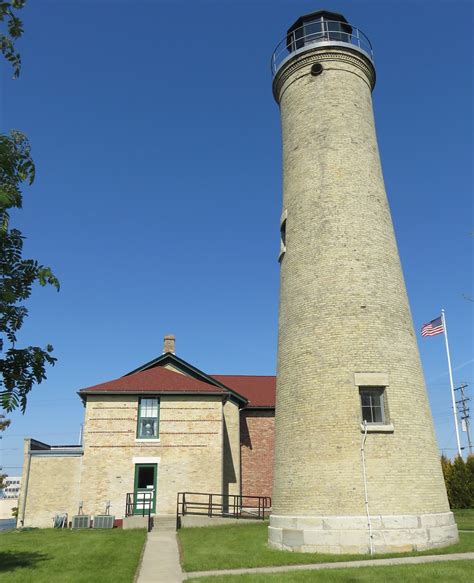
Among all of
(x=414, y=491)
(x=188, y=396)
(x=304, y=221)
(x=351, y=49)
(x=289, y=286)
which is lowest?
(x=414, y=491)

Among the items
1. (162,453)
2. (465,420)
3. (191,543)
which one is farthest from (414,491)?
(465,420)

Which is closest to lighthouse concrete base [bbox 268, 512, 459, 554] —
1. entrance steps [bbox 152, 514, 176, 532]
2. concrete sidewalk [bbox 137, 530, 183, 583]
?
concrete sidewalk [bbox 137, 530, 183, 583]

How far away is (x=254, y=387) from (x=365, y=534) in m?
19.3

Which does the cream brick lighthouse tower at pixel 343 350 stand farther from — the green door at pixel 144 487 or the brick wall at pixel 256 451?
the brick wall at pixel 256 451

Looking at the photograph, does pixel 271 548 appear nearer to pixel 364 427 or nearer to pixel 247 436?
pixel 364 427

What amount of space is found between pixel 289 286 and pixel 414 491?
672cm

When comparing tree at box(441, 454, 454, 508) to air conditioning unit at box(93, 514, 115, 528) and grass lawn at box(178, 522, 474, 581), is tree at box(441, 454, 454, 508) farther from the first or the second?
air conditioning unit at box(93, 514, 115, 528)

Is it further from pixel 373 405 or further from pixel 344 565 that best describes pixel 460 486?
pixel 344 565

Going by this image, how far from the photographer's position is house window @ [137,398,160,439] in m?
22.7

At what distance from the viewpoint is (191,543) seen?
14.8m

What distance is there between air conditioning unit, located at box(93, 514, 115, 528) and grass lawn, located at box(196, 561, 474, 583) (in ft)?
37.7

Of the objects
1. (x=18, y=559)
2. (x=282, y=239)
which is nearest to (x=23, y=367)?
(x=18, y=559)

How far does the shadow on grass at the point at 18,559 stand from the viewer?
11227 millimetres

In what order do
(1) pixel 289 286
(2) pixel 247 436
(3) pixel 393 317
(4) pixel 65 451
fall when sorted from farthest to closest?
(2) pixel 247 436
(4) pixel 65 451
(1) pixel 289 286
(3) pixel 393 317
